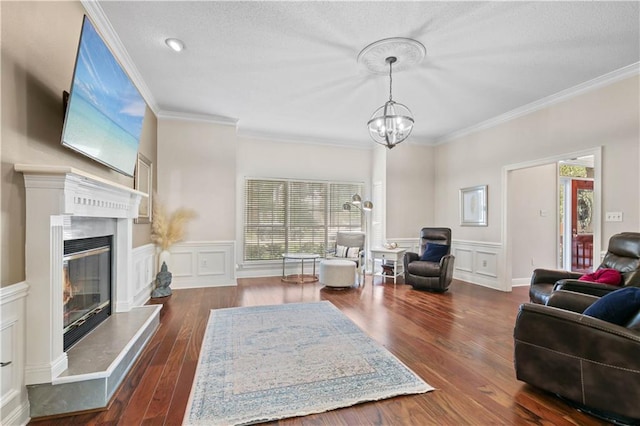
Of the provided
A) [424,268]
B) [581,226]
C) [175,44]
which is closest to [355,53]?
[175,44]

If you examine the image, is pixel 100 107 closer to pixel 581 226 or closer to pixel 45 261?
pixel 45 261

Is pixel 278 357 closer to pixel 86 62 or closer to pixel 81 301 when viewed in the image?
pixel 81 301

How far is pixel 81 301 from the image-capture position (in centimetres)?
255

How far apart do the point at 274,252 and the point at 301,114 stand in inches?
113

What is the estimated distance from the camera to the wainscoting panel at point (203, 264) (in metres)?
5.19

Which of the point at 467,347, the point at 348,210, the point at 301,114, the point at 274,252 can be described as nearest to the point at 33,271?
the point at 467,347

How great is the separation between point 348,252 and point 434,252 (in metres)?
1.67

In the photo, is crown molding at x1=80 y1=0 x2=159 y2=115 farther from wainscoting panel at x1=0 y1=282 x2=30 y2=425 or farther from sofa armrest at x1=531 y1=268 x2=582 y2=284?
sofa armrest at x1=531 y1=268 x2=582 y2=284

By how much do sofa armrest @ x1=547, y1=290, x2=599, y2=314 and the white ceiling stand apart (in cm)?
233

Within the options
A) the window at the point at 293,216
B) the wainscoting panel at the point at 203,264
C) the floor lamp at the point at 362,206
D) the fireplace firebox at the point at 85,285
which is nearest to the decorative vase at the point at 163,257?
the wainscoting panel at the point at 203,264

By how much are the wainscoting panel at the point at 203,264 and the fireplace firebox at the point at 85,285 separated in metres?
2.14

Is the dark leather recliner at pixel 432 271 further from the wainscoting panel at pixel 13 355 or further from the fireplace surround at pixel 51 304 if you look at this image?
the wainscoting panel at pixel 13 355

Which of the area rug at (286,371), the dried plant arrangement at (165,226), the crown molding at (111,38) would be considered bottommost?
the area rug at (286,371)

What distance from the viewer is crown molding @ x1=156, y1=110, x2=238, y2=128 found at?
511cm
